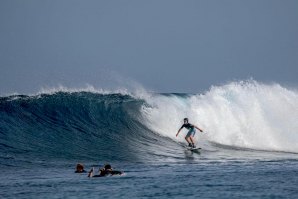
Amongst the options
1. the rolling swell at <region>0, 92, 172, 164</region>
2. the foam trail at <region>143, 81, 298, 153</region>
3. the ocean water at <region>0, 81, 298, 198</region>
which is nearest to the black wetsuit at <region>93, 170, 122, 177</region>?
the ocean water at <region>0, 81, 298, 198</region>

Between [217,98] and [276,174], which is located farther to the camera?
[217,98]

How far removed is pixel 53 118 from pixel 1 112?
240 centimetres

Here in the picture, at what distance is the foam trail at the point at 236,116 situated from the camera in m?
24.4

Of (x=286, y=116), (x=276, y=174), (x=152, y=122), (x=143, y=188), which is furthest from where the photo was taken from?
(x=286, y=116)

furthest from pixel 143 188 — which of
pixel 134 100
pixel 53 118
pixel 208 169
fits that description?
pixel 134 100

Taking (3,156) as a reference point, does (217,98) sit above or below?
above

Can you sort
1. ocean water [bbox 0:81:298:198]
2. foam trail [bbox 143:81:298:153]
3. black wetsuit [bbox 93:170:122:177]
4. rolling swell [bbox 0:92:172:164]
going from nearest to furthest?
ocean water [bbox 0:81:298:198], black wetsuit [bbox 93:170:122:177], rolling swell [bbox 0:92:172:164], foam trail [bbox 143:81:298:153]

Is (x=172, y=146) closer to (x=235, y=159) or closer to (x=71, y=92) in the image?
(x=235, y=159)

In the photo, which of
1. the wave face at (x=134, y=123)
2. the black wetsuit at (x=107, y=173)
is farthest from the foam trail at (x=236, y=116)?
the black wetsuit at (x=107, y=173)

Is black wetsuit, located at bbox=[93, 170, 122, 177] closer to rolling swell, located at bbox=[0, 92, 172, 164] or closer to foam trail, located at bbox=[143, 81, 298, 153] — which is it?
rolling swell, located at bbox=[0, 92, 172, 164]

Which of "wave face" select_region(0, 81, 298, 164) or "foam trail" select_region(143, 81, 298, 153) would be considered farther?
"foam trail" select_region(143, 81, 298, 153)

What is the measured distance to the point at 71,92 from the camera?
28906 millimetres

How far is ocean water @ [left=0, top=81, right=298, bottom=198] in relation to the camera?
11695 mm

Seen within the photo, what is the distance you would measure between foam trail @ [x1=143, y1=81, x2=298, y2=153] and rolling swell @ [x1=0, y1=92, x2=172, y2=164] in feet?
4.66
